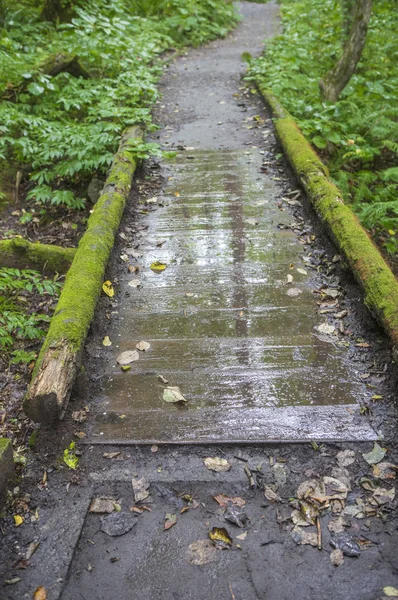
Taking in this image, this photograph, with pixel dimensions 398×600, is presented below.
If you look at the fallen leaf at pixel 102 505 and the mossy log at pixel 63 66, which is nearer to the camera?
the fallen leaf at pixel 102 505

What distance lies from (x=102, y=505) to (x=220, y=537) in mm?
616

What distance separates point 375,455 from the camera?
2.72 meters

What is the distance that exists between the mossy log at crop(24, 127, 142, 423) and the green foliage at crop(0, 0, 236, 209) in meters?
1.67

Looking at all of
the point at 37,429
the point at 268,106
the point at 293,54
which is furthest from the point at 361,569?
the point at 293,54

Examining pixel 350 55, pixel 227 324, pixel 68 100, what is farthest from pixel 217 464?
pixel 350 55

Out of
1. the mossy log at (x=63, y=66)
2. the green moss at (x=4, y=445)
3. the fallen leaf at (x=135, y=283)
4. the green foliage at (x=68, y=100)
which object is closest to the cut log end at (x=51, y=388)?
the green moss at (x=4, y=445)

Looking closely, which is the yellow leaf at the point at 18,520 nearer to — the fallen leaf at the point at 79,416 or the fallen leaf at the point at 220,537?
the fallen leaf at the point at 79,416

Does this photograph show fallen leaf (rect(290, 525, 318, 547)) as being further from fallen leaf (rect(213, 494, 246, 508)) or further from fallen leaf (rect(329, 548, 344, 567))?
fallen leaf (rect(213, 494, 246, 508))

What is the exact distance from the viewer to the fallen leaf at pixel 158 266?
453cm

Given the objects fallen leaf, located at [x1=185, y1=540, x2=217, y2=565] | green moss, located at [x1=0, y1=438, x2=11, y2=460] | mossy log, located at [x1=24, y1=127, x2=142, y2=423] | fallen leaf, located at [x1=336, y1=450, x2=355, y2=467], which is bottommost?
fallen leaf, located at [x1=185, y1=540, x2=217, y2=565]

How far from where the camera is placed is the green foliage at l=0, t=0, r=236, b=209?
6.61 m

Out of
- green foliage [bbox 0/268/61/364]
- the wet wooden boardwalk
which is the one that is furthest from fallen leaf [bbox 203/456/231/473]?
green foliage [bbox 0/268/61/364]

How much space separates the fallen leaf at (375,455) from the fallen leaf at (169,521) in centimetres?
106

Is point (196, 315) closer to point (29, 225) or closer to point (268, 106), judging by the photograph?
point (29, 225)
